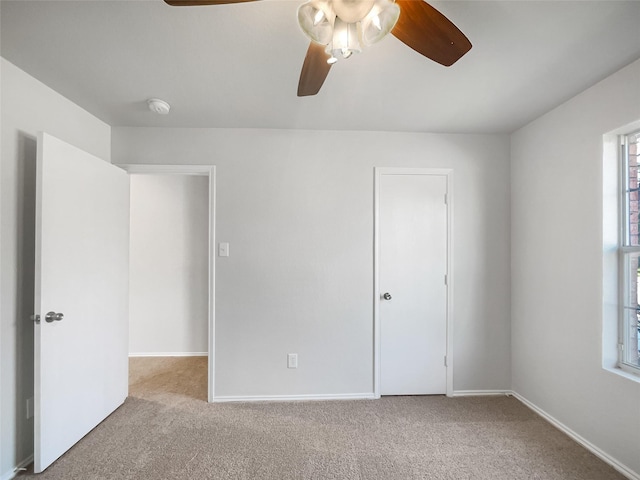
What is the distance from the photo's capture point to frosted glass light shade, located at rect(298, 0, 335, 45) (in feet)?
3.32

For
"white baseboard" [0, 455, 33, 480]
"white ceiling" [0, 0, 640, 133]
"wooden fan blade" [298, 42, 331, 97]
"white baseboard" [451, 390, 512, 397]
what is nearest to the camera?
"wooden fan blade" [298, 42, 331, 97]

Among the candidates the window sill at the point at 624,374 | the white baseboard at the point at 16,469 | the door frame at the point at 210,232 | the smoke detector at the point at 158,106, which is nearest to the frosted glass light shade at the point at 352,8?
the smoke detector at the point at 158,106

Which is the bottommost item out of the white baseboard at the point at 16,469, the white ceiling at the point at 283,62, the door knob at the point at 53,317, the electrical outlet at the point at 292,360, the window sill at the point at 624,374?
the white baseboard at the point at 16,469

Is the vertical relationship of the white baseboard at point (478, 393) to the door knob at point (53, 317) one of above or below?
below

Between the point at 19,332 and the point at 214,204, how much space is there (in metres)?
1.45

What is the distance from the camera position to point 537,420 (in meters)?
2.31

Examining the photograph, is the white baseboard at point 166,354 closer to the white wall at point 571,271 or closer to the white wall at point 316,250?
the white wall at point 316,250

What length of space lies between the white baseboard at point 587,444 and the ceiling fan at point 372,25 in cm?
242

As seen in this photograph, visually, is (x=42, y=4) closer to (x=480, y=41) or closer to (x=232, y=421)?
(x=480, y=41)

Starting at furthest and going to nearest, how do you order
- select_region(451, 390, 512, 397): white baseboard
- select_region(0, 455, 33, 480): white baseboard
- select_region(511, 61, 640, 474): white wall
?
select_region(451, 390, 512, 397): white baseboard < select_region(511, 61, 640, 474): white wall < select_region(0, 455, 33, 480): white baseboard

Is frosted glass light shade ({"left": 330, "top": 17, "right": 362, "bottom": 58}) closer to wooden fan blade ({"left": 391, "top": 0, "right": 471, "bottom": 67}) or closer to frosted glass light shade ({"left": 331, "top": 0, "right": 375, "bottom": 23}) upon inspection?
frosted glass light shade ({"left": 331, "top": 0, "right": 375, "bottom": 23})

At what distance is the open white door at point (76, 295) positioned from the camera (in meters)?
1.75

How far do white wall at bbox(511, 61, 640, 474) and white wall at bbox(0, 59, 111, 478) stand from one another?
136 inches

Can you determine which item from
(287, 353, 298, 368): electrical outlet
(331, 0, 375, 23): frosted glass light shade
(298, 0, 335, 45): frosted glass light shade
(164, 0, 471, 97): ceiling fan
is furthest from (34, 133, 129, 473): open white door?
(331, 0, 375, 23): frosted glass light shade
